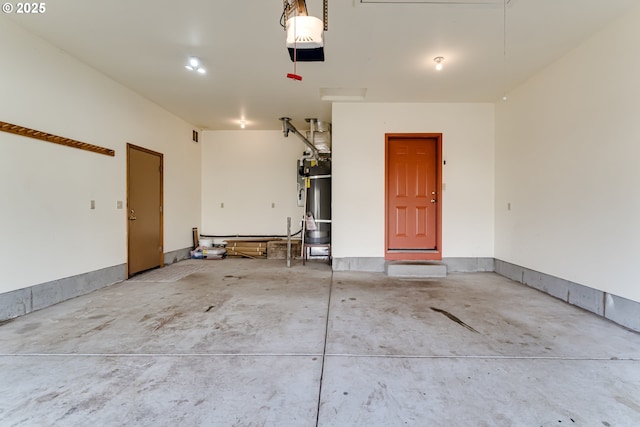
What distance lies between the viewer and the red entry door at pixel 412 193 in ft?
17.5

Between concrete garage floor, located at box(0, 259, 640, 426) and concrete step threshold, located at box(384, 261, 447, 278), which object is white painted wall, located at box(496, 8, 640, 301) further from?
concrete step threshold, located at box(384, 261, 447, 278)

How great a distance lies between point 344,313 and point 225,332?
1204 mm

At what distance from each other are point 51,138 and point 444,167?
5.49 metres

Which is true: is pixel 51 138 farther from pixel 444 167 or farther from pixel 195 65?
pixel 444 167

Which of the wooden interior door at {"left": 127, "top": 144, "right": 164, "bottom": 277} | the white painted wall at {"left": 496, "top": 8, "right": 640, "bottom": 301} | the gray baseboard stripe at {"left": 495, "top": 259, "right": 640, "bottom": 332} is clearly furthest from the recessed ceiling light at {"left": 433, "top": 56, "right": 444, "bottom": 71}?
the wooden interior door at {"left": 127, "top": 144, "right": 164, "bottom": 277}

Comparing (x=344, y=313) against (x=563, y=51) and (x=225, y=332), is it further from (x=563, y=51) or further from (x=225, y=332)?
(x=563, y=51)

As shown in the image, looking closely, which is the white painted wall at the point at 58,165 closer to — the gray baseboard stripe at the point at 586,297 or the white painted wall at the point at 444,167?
the white painted wall at the point at 444,167

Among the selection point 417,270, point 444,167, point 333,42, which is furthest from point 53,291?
point 444,167

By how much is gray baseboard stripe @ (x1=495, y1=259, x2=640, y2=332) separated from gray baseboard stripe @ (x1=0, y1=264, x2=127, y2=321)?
5908 mm

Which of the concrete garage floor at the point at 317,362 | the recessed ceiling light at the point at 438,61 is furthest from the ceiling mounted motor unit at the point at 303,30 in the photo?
the concrete garage floor at the point at 317,362

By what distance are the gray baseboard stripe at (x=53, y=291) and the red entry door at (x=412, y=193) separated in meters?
4.37

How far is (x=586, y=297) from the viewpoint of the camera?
3.29m

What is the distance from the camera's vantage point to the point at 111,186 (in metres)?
4.29

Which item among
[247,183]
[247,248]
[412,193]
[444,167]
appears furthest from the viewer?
[247,183]
